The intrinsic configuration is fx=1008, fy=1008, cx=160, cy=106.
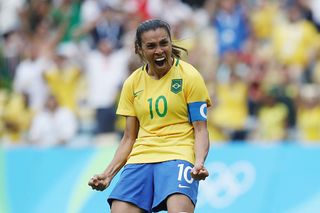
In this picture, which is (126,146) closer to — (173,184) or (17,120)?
(173,184)

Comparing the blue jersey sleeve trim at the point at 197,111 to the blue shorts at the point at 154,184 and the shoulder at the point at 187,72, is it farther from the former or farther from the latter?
the blue shorts at the point at 154,184

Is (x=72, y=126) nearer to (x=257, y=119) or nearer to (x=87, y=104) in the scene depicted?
(x=87, y=104)

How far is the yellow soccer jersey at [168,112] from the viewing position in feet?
24.2

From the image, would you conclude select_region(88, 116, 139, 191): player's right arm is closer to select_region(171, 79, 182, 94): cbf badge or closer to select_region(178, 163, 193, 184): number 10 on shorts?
select_region(171, 79, 182, 94): cbf badge

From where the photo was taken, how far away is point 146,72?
7.57 metres

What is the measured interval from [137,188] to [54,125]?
7.04 m

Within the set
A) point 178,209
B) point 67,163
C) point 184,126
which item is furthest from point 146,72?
point 67,163

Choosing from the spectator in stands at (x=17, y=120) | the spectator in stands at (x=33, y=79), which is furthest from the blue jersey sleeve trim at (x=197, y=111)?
the spectator in stands at (x=17, y=120)

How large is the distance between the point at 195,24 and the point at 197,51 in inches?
37.0

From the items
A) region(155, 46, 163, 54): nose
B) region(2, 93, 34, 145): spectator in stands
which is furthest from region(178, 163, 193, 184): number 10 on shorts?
region(2, 93, 34, 145): spectator in stands

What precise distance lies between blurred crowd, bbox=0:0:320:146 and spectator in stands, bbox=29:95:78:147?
0.05 feet

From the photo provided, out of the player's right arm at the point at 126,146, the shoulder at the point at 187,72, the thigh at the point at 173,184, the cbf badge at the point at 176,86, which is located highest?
the shoulder at the point at 187,72

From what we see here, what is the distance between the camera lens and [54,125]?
14273mm

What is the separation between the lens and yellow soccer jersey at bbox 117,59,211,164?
737 cm
